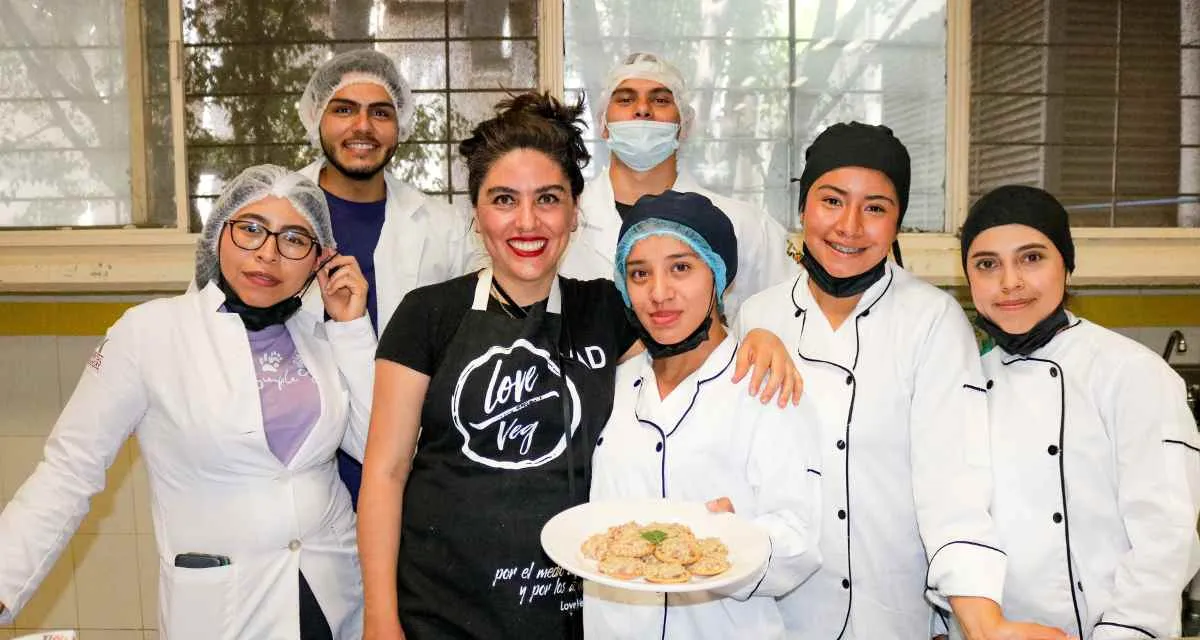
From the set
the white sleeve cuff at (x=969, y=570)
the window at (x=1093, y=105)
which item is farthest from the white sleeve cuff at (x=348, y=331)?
the window at (x=1093, y=105)

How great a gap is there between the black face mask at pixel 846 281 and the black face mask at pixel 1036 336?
0.28 m

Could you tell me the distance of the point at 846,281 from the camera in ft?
5.69

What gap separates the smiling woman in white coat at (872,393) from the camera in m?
1.66

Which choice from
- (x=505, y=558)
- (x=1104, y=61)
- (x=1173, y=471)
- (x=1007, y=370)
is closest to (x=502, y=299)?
(x=505, y=558)

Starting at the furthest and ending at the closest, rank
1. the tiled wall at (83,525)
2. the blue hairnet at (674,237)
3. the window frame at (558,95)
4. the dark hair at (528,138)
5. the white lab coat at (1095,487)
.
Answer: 1. the tiled wall at (83,525)
2. the window frame at (558,95)
3. the dark hair at (528,138)
4. the blue hairnet at (674,237)
5. the white lab coat at (1095,487)

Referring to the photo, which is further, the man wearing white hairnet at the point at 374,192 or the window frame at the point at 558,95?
the window frame at the point at 558,95

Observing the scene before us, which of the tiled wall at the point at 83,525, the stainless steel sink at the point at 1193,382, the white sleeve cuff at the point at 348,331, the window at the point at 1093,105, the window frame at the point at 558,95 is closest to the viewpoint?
the white sleeve cuff at the point at 348,331

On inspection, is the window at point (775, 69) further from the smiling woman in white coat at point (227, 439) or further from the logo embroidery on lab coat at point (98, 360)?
the logo embroidery on lab coat at point (98, 360)

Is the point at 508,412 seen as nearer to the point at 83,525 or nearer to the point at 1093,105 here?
the point at 83,525

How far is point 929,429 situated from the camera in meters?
1.63

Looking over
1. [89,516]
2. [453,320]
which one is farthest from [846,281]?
[89,516]

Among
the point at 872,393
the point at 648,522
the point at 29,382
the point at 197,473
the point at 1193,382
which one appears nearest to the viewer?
the point at 648,522

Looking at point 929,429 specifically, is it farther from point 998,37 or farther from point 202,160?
point 202,160

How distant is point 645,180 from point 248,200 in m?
1.18
